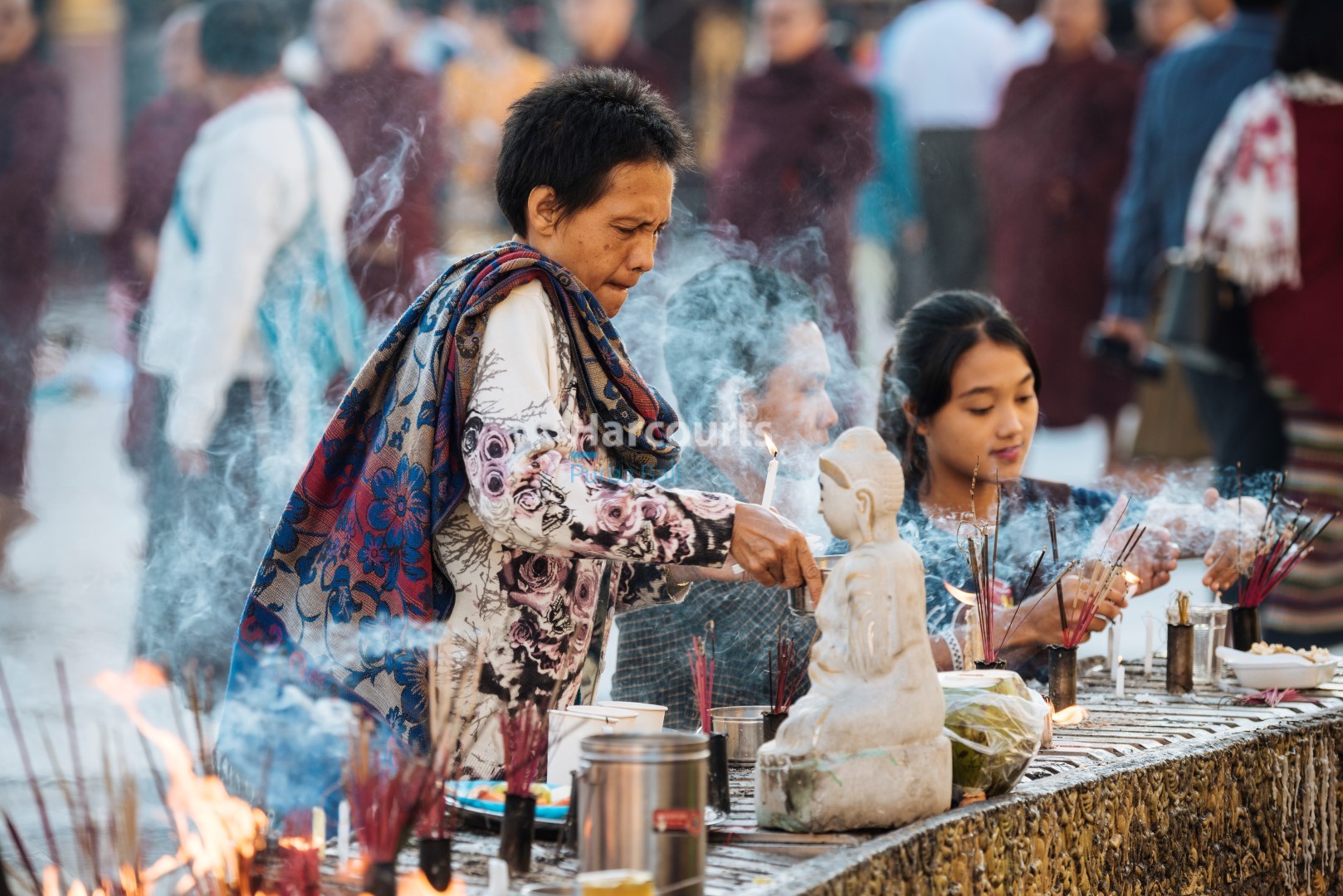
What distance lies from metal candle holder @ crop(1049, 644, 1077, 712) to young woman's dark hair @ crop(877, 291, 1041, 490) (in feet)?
2.35

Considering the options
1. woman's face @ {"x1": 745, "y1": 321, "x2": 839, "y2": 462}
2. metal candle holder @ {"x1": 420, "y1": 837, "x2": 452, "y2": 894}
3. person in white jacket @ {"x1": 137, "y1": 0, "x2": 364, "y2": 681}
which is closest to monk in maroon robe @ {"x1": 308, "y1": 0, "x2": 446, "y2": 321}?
person in white jacket @ {"x1": 137, "y1": 0, "x2": 364, "y2": 681}

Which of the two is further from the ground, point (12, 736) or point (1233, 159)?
point (1233, 159)

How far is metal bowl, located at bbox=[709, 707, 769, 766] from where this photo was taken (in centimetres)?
310

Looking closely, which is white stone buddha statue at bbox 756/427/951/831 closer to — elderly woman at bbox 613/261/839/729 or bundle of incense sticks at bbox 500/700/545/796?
bundle of incense sticks at bbox 500/700/545/796

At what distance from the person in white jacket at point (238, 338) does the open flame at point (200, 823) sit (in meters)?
3.49

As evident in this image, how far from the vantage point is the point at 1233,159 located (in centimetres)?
650

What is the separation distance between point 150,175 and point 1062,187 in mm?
4439

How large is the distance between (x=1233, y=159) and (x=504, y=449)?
452cm

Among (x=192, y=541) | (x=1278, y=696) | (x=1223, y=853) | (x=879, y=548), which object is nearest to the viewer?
(x=879, y=548)

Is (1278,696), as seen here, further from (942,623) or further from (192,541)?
(192,541)

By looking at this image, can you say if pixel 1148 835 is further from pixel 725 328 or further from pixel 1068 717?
pixel 725 328

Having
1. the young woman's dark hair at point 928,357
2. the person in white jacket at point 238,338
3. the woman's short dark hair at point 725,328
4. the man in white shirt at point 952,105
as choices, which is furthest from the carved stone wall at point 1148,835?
the man in white shirt at point 952,105

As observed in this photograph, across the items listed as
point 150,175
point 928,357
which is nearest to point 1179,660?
point 928,357

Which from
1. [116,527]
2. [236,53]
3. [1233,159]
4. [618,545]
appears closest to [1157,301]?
[1233,159]
